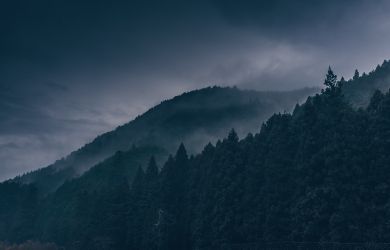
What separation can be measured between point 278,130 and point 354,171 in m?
11.0

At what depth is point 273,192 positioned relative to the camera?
138 ft

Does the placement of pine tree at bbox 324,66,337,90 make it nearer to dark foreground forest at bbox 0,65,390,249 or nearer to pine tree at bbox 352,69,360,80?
dark foreground forest at bbox 0,65,390,249

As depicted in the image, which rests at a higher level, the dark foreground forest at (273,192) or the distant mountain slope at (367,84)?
the distant mountain slope at (367,84)

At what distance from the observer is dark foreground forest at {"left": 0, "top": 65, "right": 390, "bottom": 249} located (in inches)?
1367

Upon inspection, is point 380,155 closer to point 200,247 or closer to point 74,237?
point 200,247

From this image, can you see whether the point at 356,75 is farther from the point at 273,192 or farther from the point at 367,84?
the point at 273,192

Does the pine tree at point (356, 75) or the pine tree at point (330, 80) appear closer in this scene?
the pine tree at point (330, 80)

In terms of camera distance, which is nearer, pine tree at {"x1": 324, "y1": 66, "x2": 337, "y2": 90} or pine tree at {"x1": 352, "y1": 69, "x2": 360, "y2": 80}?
pine tree at {"x1": 324, "y1": 66, "x2": 337, "y2": 90}

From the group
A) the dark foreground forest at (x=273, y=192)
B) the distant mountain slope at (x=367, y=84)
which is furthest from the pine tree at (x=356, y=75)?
the dark foreground forest at (x=273, y=192)

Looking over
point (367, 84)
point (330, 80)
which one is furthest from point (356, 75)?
point (330, 80)

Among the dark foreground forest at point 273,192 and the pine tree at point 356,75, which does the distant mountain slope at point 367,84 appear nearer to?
the pine tree at point 356,75

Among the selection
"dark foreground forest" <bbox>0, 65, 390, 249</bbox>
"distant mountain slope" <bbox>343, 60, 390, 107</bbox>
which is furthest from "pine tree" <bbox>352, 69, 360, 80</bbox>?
"dark foreground forest" <bbox>0, 65, 390, 249</bbox>

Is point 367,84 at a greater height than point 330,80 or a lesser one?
greater

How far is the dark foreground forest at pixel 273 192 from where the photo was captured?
34.7 m
